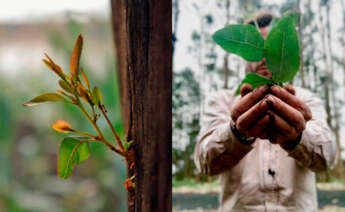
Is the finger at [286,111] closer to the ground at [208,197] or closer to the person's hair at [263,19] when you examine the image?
the person's hair at [263,19]

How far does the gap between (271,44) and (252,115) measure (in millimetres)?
93

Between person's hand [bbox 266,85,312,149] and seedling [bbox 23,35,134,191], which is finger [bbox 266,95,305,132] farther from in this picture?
seedling [bbox 23,35,134,191]

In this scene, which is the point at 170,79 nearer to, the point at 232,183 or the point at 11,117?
the point at 232,183

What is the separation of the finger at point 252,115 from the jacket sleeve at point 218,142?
124mm

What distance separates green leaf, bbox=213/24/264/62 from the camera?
14.1 inches

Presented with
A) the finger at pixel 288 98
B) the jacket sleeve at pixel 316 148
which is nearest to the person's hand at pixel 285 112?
the finger at pixel 288 98

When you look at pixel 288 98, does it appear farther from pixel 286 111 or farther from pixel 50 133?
pixel 50 133

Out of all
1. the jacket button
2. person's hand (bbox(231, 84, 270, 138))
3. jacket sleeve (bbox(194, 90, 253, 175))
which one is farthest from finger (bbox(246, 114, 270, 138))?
the jacket button

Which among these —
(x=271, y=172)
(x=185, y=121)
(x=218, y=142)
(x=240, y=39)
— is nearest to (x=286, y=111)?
(x=240, y=39)

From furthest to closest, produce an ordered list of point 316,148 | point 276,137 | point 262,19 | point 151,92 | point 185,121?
point 185,121
point 262,19
point 316,148
point 276,137
point 151,92

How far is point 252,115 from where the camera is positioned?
1.26ft

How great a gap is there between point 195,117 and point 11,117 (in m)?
0.83

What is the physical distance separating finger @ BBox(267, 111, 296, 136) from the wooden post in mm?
157

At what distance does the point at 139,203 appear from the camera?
326 mm
